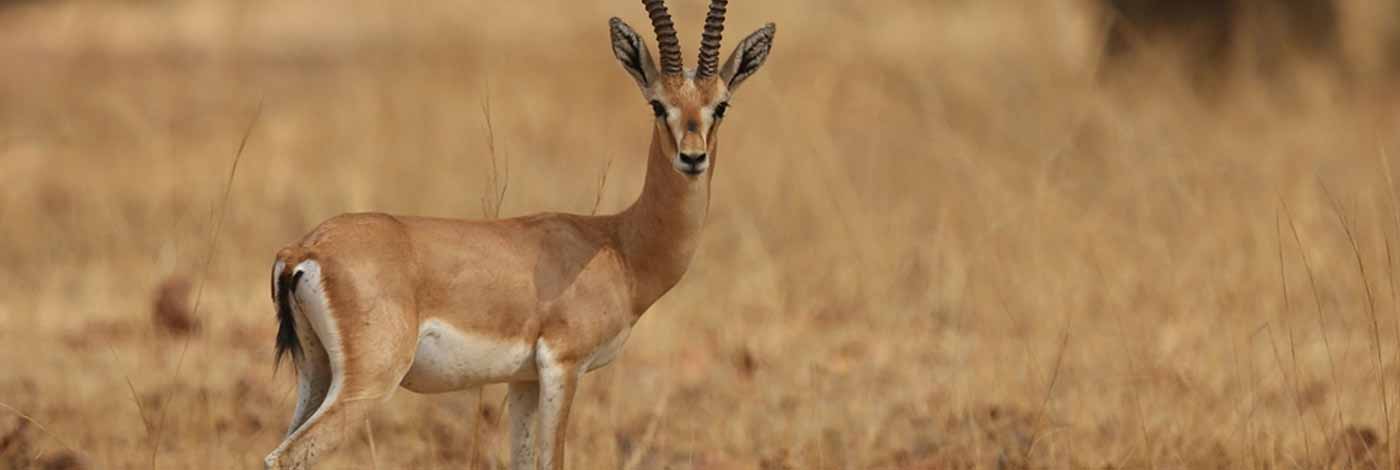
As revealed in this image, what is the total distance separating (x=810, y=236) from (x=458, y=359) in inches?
233

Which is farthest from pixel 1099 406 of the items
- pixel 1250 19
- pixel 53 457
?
pixel 1250 19

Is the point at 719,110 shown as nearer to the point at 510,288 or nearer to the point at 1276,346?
the point at 510,288

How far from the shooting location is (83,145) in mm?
13227

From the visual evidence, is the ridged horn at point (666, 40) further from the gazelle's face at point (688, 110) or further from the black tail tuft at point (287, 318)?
the black tail tuft at point (287, 318)

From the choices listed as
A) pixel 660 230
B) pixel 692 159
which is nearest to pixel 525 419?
pixel 660 230

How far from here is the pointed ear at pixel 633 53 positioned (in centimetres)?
531

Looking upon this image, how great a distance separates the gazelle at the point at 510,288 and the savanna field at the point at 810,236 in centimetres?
30

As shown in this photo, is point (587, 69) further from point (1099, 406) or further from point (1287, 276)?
point (1099, 406)

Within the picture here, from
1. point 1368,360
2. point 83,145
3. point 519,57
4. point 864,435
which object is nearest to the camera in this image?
point 864,435

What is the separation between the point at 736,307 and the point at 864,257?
1.00 metres

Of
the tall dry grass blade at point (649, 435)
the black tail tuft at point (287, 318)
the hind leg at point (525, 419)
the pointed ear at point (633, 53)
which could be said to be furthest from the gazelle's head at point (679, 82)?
the tall dry grass blade at point (649, 435)

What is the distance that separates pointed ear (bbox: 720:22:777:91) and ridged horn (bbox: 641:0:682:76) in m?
0.17

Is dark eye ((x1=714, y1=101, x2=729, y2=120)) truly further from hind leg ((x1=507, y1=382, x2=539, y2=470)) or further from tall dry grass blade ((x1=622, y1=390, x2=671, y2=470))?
tall dry grass blade ((x1=622, y1=390, x2=671, y2=470))

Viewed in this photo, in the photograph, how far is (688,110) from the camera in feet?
16.9
